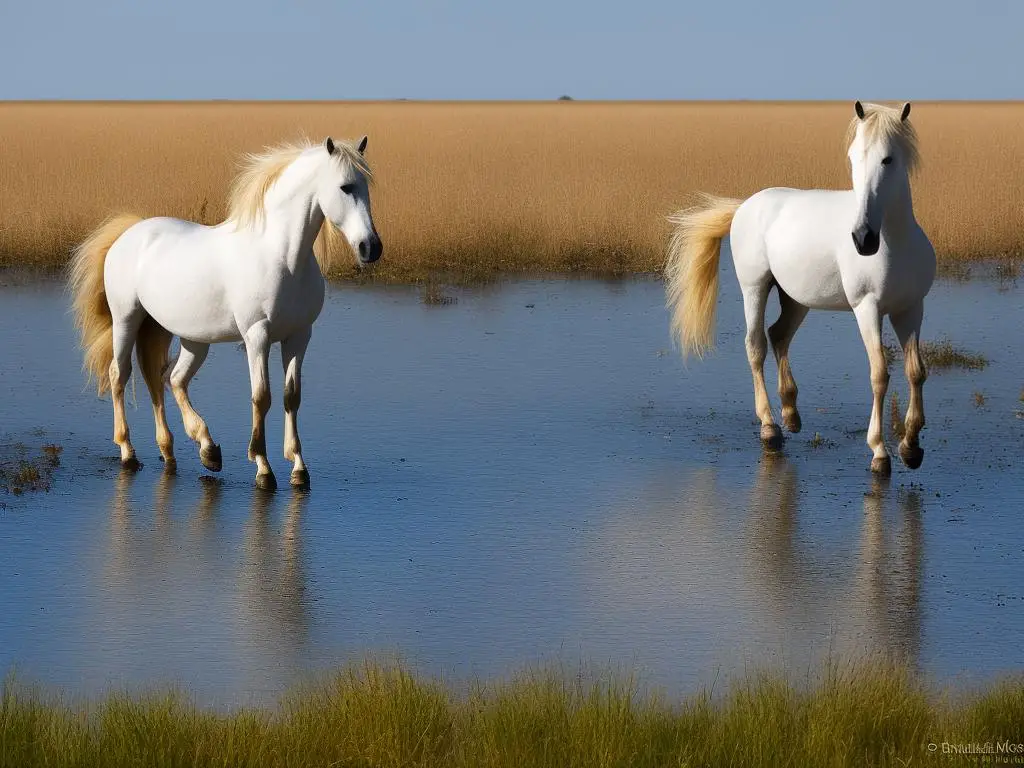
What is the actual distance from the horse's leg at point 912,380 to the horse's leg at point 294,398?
3281mm

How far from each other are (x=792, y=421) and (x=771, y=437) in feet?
1.36

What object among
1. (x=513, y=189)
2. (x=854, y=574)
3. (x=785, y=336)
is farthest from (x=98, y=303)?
(x=513, y=189)

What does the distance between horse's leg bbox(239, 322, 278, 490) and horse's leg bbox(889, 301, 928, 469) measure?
137 inches

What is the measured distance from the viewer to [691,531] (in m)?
7.43

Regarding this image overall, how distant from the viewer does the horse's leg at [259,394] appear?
322 inches

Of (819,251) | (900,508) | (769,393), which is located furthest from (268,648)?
(769,393)

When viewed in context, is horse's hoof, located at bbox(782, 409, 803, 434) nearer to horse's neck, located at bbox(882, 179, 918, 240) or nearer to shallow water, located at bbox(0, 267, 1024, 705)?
shallow water, located at bbox(0, 267, 1024, 705)

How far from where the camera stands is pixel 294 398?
841 cm

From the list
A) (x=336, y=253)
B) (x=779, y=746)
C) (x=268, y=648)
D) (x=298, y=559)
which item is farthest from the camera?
(x=336, y=253)

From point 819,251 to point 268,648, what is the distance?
476 centimetres

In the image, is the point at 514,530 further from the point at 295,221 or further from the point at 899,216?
the point at 899,216

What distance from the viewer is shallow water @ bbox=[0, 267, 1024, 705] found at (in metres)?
5.69

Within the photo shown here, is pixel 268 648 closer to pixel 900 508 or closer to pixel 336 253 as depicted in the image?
pixel 900 508

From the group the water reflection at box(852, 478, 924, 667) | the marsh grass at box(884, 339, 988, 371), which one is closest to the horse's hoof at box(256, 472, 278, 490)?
the water reflection at box(852, 478, 924, 667)
